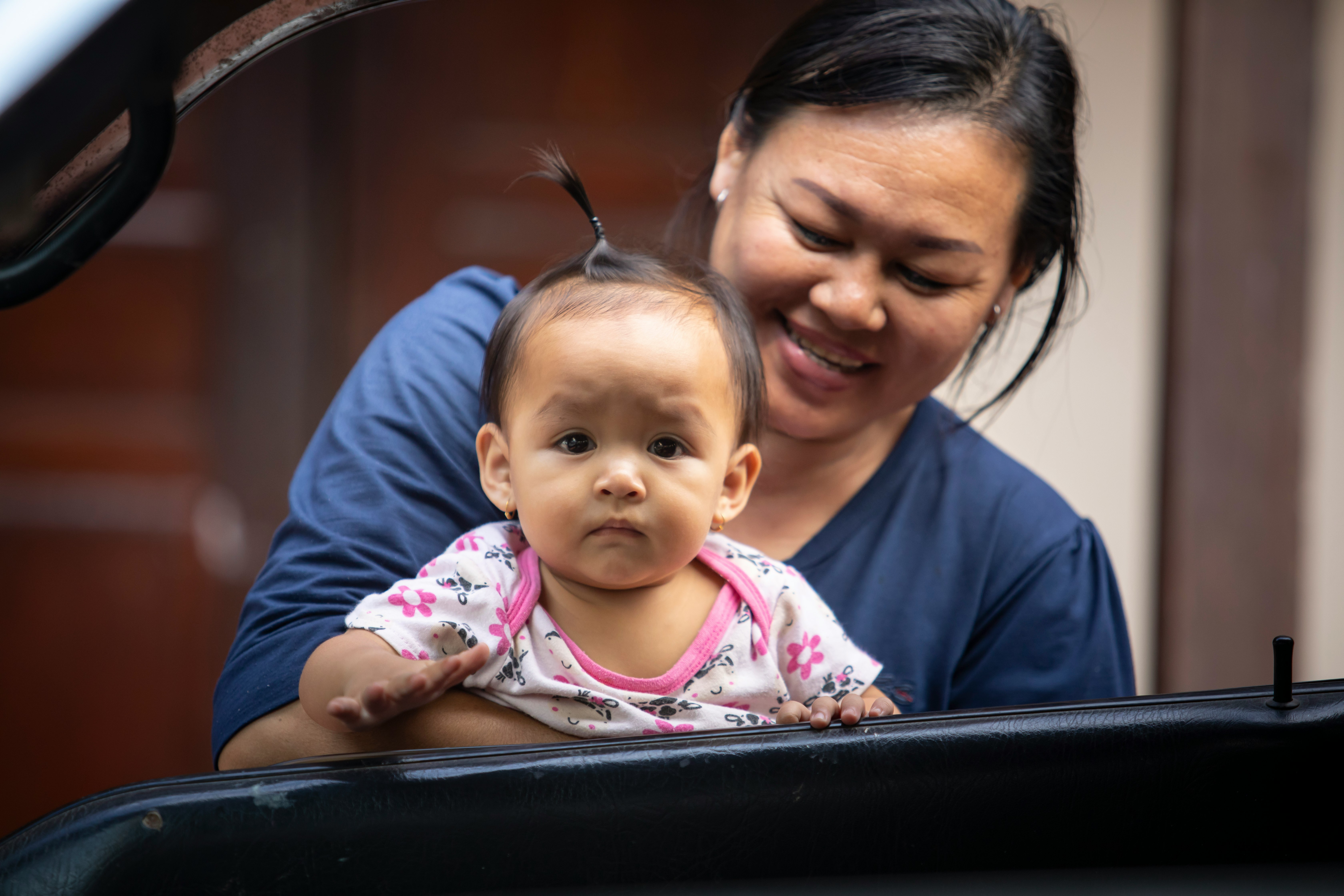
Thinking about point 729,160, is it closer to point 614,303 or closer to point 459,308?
point 459,308

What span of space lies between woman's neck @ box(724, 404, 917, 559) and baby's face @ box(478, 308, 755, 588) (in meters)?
0.44

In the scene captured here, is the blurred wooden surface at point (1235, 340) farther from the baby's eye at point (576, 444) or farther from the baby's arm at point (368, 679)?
the baby's arm at point (368, 679)

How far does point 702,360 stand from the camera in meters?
1.02

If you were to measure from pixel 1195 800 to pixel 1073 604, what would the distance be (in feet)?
1.93

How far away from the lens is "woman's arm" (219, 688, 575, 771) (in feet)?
3.12

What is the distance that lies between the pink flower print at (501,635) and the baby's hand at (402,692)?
0.13 m

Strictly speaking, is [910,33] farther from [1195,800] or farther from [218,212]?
[218,212]

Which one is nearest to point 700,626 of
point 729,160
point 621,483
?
point 621,483

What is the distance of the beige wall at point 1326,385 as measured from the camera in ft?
9.41

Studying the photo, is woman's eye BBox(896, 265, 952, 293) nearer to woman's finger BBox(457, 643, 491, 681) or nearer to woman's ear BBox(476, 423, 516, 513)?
woman's ear BBox(476, 423, 516, 513)

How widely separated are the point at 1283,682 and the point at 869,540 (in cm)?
63

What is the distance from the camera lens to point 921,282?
1349mm

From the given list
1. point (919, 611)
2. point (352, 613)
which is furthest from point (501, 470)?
point (919, 611)

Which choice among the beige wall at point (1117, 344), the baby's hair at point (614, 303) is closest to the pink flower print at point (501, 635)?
the baby's hair at point (614, 303)
